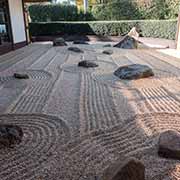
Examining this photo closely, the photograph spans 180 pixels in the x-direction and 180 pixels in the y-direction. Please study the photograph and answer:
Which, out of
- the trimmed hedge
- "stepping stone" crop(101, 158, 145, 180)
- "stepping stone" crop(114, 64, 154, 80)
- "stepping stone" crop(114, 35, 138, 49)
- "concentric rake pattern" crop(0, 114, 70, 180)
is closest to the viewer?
"stepping stone" crop(101, 158, 145, 180)

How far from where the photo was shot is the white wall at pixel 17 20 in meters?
9.18

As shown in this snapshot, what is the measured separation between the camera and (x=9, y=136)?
233 cm

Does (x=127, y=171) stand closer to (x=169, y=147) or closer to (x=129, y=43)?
(x=169, y=147)

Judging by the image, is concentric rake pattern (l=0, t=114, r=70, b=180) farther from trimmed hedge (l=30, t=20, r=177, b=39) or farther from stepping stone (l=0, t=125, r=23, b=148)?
trimmed hedge (l=30, t=20, r=177, b=39)

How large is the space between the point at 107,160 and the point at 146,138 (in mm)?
576

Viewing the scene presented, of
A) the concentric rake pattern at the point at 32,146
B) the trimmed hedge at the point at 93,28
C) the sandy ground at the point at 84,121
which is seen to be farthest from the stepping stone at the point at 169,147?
the trimmed hedge at the point at 93,28

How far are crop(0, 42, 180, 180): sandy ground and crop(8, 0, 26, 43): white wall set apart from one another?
186 inches

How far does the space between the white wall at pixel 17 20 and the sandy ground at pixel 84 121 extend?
473 centimetres

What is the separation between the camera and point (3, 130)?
7.70ft

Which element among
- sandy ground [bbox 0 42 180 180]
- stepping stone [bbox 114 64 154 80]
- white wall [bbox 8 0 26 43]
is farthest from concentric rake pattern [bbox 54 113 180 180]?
white wall [bbox 8 0 26 43]

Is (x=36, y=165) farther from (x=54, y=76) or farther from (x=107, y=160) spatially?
(x=54, y=76)

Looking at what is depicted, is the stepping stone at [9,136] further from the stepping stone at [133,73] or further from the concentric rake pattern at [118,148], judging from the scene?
the stepping stone at [133,73]

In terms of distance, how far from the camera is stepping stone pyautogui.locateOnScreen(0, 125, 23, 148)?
228 cm

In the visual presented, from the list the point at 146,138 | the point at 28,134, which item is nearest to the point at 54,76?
the point at 28,134
